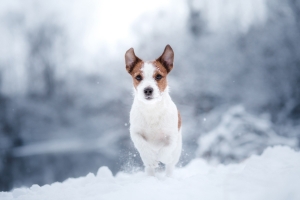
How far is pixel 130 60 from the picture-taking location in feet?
17.0

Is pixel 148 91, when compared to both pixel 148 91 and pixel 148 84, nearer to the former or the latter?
pixel 148 91

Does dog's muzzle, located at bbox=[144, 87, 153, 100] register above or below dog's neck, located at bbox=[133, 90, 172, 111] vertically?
below

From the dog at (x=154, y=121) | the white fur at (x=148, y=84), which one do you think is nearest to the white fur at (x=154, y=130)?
the dog at (x=154, y=121)

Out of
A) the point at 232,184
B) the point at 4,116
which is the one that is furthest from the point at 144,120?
the point at 4,116

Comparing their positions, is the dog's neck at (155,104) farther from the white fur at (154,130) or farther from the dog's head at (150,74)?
the dog's head at (150,74)

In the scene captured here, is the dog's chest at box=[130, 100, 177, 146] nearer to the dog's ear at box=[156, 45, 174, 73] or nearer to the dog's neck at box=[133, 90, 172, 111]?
the dog's neck at box=[133, 90, 172, 111]

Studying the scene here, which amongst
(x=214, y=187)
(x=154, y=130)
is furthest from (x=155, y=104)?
(x=214, y=187)

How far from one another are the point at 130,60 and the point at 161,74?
0.72m

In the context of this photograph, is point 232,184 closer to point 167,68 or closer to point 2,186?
point 167,68

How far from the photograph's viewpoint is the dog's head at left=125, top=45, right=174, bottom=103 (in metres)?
4.51

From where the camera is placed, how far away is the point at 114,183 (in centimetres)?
459

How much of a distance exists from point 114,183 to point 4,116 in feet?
37.4

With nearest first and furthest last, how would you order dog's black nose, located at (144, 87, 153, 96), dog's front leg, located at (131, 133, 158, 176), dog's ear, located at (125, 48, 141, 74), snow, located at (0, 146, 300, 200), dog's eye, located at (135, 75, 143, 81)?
snow, located at (0, 146, 300, 200), dog's black nose, located at (144, 87, 153, 96), dog's eye, located at (135, 75, 143, 81), dog's front leg, located at (131, 133, 158, 176), dog's ear, located at (125, 48, 141, 74)

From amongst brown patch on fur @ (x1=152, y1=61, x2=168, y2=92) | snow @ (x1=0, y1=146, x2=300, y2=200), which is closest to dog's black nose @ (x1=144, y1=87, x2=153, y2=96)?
brown patch on fur @ (x1=152, y1=61, x2=168, y2=92)
